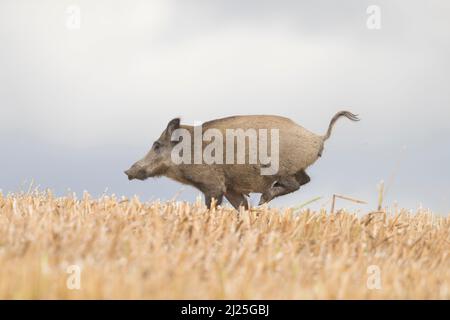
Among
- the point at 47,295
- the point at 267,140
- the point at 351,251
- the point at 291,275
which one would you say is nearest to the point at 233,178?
the point at 267,140

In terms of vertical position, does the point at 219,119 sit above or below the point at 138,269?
above

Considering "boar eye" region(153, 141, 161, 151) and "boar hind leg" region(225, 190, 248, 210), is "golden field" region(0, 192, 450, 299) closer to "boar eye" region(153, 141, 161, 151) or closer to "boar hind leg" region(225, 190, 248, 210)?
"boar hind leg" region(225, 190, 248, 210)

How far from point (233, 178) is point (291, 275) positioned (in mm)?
5775

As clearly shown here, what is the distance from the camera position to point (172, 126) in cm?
1082

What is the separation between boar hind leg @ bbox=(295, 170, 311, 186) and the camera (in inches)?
422

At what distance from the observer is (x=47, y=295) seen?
13.3ft

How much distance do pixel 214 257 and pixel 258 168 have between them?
5.31 m

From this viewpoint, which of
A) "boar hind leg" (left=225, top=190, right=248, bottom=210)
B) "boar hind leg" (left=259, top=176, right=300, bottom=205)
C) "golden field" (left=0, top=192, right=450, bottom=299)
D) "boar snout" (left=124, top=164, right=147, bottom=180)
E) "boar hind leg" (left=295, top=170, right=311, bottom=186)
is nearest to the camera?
"golden field" (left=0, top=192, right=450, bottom=299)

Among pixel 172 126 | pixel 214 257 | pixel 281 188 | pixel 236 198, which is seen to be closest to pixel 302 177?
pixel 281 188

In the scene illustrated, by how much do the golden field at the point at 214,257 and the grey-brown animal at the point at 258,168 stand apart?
9.38 feet

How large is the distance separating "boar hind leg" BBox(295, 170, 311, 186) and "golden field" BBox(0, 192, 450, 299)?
3.18m
